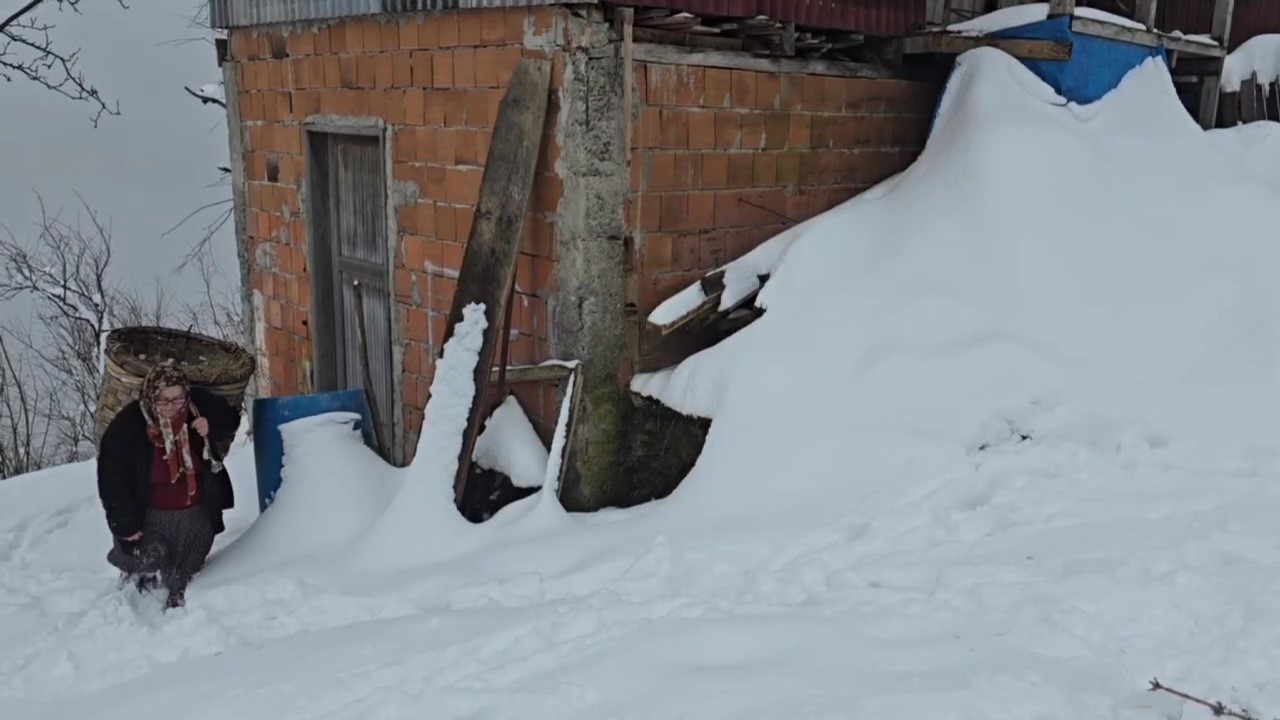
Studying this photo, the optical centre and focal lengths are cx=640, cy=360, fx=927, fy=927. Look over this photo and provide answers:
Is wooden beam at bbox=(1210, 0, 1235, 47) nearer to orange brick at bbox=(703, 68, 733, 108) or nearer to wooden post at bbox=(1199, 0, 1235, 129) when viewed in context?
wooden post at bbox=(1199, 0, 1235, 129)

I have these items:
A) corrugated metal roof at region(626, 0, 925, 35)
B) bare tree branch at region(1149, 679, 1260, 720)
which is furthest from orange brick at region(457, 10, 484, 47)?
bare tree branch at region(1149, 679, 1260, 720)

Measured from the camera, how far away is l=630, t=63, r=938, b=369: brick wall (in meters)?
4.54

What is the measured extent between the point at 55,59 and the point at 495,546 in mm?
9474

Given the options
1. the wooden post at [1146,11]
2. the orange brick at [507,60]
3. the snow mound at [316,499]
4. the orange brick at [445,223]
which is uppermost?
the wooden post at [1146,11]

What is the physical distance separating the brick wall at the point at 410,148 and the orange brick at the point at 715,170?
837 millimetres

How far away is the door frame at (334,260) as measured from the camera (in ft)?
17.5

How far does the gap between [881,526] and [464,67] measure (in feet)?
9.96

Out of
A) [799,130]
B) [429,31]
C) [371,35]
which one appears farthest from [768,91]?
[371,35]

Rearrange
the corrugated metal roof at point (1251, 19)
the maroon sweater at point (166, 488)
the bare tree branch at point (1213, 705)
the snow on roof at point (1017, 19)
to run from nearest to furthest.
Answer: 1. the bare tree branch at point (1213, 705)
2. the maroon sweater at point (166, 488)
3. the snow on roof at point (1017, 19)
4. the corrugated metal roof at point (1251, 19)

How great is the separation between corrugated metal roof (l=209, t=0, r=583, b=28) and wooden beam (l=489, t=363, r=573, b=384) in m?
1.68

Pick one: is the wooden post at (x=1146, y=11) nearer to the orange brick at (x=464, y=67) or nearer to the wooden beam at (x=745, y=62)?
the wooden beam at (x=745, y=62)

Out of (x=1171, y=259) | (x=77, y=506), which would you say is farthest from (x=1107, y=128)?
(x=77, y=506)

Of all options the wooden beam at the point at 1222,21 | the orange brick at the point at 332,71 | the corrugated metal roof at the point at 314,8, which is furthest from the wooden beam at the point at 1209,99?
the orange brick at the point at 332,71

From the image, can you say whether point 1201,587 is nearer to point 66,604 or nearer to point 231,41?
point 66,604
